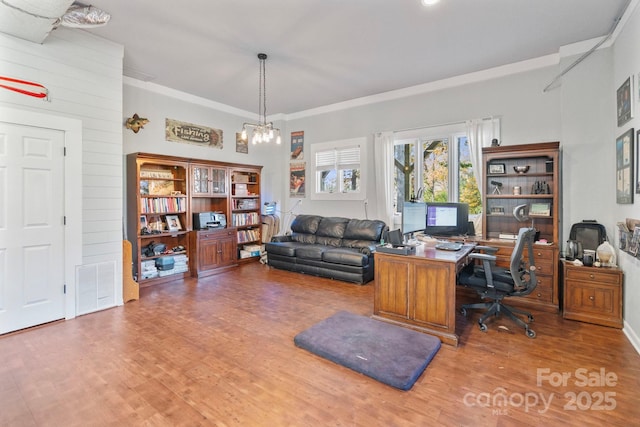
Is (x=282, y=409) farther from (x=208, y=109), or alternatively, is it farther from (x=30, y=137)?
(x=208, y=109)

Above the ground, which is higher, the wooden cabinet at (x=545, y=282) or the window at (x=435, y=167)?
the window at (x=435, y=167)

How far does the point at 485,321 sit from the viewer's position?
10.5ft

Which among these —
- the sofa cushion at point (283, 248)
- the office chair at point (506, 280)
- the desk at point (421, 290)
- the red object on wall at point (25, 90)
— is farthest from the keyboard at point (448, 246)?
the red object on wall at point (25, 90)

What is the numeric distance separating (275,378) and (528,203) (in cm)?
385

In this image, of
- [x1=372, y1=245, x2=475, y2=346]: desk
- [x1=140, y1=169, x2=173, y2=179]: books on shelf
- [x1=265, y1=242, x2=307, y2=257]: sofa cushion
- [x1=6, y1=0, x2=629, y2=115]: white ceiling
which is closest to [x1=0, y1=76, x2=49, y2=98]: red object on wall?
[x1=6, y1=0, x2=629, y2=115]: white ceiling

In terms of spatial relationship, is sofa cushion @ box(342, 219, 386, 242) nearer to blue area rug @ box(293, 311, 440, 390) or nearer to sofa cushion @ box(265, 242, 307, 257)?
sofa cushion @ box(265, 242, 307, 257)

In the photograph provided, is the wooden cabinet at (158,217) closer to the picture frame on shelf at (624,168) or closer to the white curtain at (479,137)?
the white curtain at (479,137)

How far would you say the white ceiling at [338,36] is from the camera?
2.96m

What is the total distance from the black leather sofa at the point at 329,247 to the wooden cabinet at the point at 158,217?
164cm

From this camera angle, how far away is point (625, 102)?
3.02 m

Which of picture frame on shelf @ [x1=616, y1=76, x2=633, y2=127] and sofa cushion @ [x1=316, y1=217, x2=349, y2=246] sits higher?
picture frame on shelf @ [x1=616, y1=76, x2=633, y2=127]

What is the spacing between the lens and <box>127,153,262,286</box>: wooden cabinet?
458cm

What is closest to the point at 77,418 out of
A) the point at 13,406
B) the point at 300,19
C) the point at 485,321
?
the point at 13,406

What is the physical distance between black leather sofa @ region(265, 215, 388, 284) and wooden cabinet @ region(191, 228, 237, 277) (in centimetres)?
70
